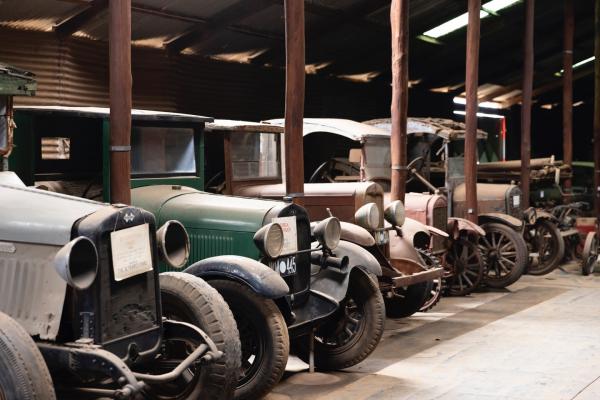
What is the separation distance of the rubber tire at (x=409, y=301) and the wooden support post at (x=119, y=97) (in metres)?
3.30

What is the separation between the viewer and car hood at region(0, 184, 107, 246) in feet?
12.3

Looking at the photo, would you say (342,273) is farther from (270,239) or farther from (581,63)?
(581,63)

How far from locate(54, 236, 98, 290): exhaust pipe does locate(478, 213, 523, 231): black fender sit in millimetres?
7547

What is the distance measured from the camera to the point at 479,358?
630cm

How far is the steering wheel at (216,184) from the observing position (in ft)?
23.6

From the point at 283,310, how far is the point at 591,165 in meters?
12.0

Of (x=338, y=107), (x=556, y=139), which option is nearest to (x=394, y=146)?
(x=338, y=107)

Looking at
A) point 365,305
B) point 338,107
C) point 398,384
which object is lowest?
point 398,384

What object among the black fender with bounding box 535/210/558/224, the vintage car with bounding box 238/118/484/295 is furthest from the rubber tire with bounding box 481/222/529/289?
the black fender with bounding box 535/210/558/224

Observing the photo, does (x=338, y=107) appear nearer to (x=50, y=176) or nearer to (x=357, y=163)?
(x=357, y=163)

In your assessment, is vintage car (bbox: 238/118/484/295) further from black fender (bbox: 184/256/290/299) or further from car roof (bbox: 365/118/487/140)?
black fender (bbox: 184/256/290/299)

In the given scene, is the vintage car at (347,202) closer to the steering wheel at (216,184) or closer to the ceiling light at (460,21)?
the steering wheel at (216,184)

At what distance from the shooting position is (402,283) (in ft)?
22.2

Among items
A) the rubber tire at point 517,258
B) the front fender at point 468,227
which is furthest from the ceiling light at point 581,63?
the front fender at point 468,227
